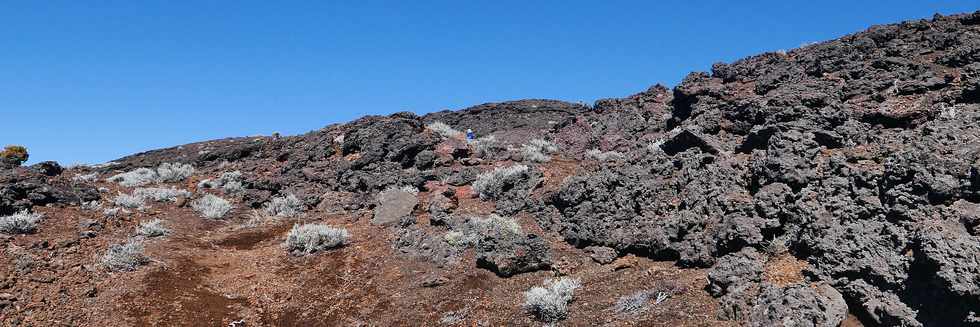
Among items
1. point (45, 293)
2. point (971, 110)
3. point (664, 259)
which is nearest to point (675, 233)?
point (664, 259)

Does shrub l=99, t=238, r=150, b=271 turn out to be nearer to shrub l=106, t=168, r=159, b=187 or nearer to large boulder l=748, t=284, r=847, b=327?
shrub l=106, t=168, r=159, b=187

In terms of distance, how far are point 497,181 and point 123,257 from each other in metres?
8.78

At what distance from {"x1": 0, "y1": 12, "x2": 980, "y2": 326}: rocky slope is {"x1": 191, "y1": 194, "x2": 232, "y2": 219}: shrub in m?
0.34

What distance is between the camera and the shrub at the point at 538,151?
703 inches

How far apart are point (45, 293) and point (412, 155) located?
10593mm

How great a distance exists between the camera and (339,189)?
1755 cm

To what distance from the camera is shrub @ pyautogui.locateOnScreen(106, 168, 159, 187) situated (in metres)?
19.3

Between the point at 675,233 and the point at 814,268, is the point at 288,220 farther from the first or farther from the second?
the point at 814,268

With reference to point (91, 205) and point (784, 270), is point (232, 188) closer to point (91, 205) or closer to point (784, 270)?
point (91, 205)

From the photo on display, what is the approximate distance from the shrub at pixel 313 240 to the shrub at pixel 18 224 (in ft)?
17.9

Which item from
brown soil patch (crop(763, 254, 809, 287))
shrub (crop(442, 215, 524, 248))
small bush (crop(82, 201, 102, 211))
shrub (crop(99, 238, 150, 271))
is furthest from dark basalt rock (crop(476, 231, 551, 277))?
small bush (crop(82, 201, 102, 211))

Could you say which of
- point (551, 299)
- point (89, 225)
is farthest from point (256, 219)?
point (551, 299)

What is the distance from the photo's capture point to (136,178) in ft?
64.9

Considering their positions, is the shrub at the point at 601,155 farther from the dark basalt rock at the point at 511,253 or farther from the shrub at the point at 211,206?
→ the shrub at the point at 211,206
